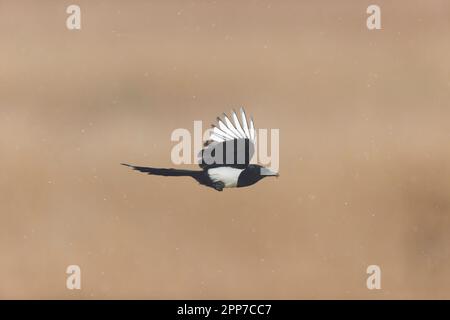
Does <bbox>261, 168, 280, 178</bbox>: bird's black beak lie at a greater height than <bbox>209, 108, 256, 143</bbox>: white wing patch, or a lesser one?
lesser

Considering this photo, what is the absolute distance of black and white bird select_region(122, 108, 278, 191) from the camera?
178 centimetres

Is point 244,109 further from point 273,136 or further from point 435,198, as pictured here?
point 435,198

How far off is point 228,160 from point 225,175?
2.4 inches

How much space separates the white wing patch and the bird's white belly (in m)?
0.10

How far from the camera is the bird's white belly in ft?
6.01

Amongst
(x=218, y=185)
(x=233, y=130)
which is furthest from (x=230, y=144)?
(x=218, y=185)

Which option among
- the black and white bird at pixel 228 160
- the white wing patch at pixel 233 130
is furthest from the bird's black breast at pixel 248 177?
the white wing patch at pixel 233 130

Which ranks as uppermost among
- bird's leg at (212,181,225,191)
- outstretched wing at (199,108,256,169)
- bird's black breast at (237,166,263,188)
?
outstretched wing at (199,108,256,169)

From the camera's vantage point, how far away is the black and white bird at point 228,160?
178cm

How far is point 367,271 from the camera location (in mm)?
1892

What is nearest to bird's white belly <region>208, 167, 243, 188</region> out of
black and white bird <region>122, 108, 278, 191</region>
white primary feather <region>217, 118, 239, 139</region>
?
black and white bird <region>122, 108, 278, 191</region>

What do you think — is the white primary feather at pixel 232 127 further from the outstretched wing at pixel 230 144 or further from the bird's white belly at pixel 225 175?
the bird's white belly at pixel 225 175

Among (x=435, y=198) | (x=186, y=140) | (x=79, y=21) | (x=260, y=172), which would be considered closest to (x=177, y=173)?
(x=186, y=140)

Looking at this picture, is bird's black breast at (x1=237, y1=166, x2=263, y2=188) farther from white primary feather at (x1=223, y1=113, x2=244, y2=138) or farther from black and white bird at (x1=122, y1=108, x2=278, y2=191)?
white primary feather at (x1=223, y1=113, x2=244, y2=138)
